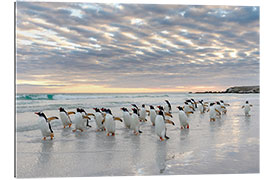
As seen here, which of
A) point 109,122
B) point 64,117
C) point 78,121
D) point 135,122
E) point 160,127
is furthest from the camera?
point 64,117

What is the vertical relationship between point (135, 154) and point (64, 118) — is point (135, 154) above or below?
below

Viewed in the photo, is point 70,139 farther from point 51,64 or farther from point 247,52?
point 247,52

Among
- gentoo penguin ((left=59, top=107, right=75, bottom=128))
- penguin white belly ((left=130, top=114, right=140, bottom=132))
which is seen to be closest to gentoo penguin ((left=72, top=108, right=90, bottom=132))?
gentoo penguin ((left=59, top=107, right=75, bottom=128))

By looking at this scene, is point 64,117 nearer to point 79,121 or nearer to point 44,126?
point 79,121

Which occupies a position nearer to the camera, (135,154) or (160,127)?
(135,154)

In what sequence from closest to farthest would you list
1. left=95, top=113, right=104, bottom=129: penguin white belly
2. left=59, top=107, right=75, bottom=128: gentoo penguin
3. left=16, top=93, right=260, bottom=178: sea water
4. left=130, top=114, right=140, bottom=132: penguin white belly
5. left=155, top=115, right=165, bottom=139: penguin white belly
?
left=16, top=93, right=260, bottom=178: sea water
left=155, top=115, right=165, bottom=139: penguin white belly
left=130, top=114, right=140, bottom=132: penguin white belly
left=95, top=113, right=104, bottom=129: penguin white belly
left=59, top=107, right=75, bottom=128: gentoo penguin

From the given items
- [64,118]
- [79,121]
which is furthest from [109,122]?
[64,118]

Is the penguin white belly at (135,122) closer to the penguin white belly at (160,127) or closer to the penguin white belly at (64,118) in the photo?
the penguin white belly at (160,127)

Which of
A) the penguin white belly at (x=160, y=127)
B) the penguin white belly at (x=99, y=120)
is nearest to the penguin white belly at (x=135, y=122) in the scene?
the penguin white belly at (x=160, y=127)

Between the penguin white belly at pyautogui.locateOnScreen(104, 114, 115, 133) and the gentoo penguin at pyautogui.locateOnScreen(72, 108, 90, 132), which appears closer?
the penguin white belly at pyautogui.locateOnScreen(104, 114, 115, 133)

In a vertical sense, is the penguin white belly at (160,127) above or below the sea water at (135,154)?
above

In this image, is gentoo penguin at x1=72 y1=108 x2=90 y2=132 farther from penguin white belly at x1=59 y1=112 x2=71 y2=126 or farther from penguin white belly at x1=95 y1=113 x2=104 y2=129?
penguin white belly at x1=59 y1=112 x2=71 y2=126

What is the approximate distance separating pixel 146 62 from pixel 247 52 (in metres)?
2.16
